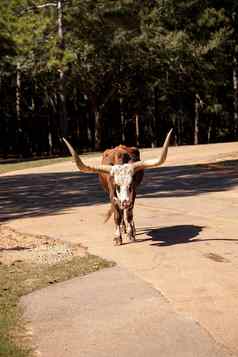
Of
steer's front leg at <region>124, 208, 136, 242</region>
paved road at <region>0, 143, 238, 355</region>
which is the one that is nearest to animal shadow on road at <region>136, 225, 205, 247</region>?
paved road at <region>0, 143, 238, 355</region>

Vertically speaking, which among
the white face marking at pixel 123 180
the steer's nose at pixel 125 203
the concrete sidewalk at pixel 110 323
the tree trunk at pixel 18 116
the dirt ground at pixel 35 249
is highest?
the tree trunk at pixel 18 116

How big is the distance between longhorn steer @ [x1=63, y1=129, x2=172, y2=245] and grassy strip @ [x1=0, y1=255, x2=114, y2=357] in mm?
1164

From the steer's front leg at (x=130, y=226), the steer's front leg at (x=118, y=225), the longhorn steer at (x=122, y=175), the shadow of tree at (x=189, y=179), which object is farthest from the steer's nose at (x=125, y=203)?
the shadow of tree at (x=189, y=179)

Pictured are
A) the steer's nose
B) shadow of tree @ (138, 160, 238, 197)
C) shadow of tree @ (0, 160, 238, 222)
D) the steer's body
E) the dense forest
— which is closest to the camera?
the steer's nose

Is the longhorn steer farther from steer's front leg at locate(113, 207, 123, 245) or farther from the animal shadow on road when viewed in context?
the animal shadow on road

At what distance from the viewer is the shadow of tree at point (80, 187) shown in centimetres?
1571

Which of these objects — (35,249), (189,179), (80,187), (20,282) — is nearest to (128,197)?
(35,249)

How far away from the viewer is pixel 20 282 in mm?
7996

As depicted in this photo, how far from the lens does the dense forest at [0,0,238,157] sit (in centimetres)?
3744

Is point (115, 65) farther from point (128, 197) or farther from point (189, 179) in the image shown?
point (128, 197)

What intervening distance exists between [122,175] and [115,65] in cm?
3216

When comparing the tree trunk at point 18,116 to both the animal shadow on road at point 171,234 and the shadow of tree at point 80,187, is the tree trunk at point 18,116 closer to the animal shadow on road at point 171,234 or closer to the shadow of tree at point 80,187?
the shadow of tree at point 80,187

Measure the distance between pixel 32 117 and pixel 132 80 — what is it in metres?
12.6

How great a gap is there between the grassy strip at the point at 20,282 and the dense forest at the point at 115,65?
28.5m
